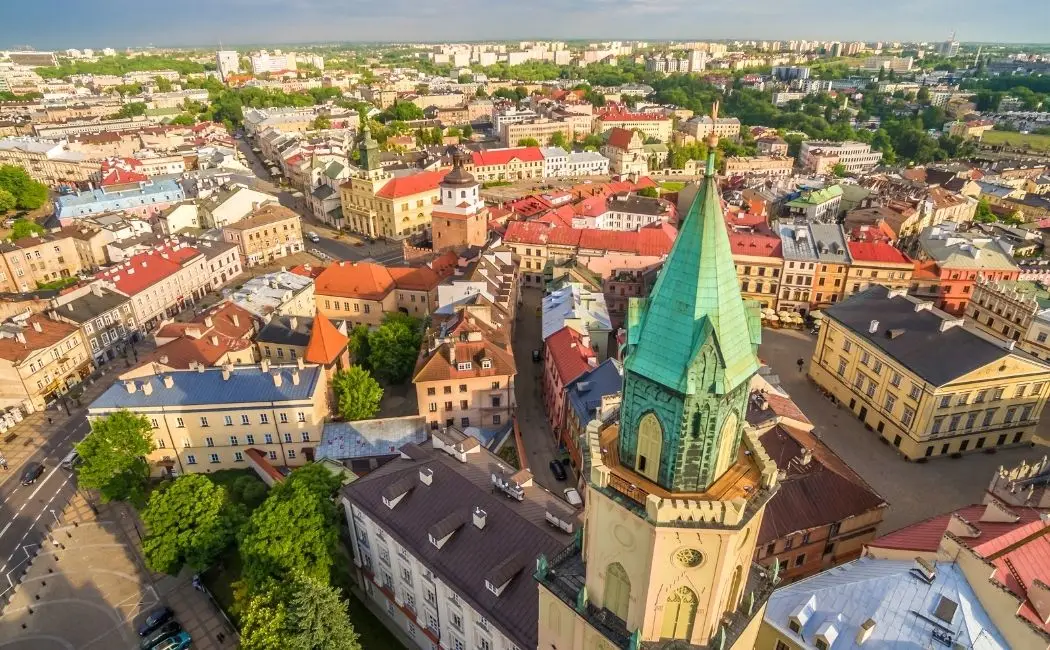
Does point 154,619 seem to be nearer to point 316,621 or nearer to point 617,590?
point 316,621

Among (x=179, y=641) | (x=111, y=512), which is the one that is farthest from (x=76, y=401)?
(x=179, y=641)

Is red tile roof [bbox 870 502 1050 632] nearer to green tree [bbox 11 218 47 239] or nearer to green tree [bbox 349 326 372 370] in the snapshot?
green tree [bbox 349 326 372 370]

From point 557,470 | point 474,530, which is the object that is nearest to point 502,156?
point 557,470

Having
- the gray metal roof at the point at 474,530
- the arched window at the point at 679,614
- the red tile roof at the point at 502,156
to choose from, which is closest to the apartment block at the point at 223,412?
the gray metal roof at the point at 474,530

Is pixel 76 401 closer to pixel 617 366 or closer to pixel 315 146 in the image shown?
pixel 617 366

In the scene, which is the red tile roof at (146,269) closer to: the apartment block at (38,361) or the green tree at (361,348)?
the apartment block at (38,361)

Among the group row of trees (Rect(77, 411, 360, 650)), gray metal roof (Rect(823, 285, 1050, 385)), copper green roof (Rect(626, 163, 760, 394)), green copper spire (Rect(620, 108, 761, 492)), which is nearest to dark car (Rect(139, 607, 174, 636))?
row of trees (Rect(77, 411, 360, 650))
